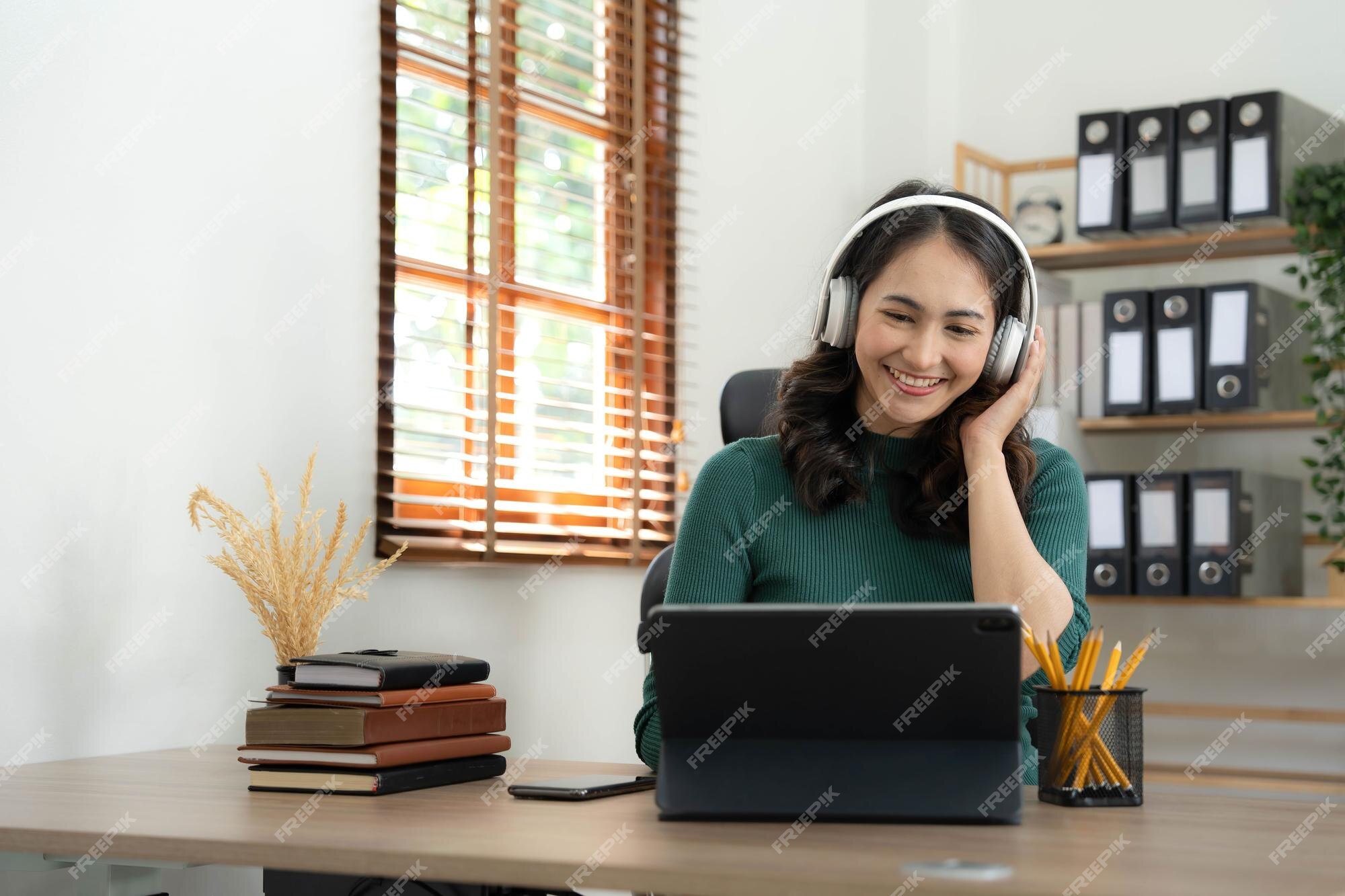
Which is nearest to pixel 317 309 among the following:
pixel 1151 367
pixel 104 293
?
pixel 104 293

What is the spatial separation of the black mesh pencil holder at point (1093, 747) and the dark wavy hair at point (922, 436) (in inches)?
15.8

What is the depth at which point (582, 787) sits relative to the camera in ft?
4.09

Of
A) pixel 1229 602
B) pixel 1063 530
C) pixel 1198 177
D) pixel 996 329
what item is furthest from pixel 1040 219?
pixel 1063 530

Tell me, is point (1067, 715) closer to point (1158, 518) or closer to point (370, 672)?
point (370, 672)

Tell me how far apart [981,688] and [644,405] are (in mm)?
2117

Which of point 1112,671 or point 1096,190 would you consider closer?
point 1112,671

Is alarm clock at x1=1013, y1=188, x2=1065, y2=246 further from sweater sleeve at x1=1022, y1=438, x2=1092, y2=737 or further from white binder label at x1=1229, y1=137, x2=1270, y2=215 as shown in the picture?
sweater sleeve at x1=1022, y1=438, x2=1092, y2=737

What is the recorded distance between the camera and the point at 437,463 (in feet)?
8.53

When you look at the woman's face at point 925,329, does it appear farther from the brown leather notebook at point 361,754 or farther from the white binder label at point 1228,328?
the white binder label at point 1228,328

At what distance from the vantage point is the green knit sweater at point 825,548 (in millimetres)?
1521

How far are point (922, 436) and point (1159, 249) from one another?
2.01 meters

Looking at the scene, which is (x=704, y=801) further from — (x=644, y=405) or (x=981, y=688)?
(x=644, y=405)

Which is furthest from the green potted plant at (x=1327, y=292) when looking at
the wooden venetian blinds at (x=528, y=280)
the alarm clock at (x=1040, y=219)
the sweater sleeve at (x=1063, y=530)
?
the sweater sleeve at (x=1063, y=530)

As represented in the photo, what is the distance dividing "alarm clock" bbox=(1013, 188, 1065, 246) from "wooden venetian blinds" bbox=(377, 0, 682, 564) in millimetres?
981
